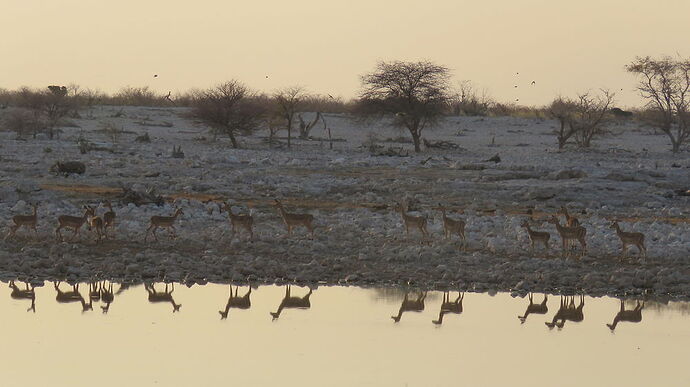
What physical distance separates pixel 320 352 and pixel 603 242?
372 inches

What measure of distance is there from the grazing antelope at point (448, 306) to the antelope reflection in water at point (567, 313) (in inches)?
51.7

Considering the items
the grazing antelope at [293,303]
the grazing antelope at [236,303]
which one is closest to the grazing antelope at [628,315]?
the grazing antelope at [293,303]

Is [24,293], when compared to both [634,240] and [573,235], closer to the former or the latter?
[573,235]

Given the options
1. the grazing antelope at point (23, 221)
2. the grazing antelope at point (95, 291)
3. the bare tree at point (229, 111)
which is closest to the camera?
the grazing antelope at point (95, 291)

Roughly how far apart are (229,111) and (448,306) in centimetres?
3507

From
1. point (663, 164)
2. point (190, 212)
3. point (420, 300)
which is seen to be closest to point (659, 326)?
point (420, 300)

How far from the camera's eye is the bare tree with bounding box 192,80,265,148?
2007 inches

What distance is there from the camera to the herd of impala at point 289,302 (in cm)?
1628

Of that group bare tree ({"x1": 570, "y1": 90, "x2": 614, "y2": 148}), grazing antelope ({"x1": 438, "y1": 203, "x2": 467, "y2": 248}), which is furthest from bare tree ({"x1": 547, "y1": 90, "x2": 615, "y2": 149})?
grazing antelope ({"x1": 438, "y1": 203, "x2": 467, "y2": 248})

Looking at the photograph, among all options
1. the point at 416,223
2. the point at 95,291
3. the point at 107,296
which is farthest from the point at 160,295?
the point at 416,223

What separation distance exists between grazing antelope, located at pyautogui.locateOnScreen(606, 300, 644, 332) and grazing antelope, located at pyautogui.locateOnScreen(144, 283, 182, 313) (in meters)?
5.86

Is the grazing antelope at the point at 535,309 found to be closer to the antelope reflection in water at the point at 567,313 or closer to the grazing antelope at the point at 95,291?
the antelope reflection in water at the point at 567,313

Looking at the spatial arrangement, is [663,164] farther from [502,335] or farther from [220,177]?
[502,335]

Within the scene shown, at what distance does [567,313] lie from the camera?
1669 centimetres
